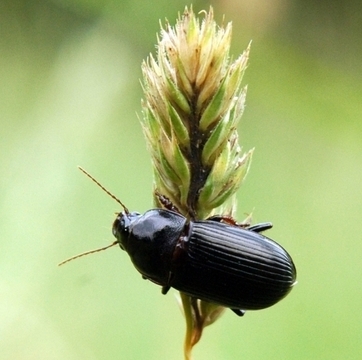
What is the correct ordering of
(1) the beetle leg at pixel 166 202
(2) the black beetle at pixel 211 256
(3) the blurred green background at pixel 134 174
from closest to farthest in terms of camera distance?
(1) the beetle leg at pixel 166 202 < (2) the black beetle at pixel 211 256 < (3) the blurred green background at pixel 134 174

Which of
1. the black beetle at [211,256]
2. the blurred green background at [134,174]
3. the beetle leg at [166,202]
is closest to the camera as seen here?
the beetle leg at [166,202]

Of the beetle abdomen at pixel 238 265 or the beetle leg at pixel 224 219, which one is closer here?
the beetle leg at pixel 224 219

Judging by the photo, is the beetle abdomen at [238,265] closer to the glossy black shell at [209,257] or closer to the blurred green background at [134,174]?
the glossy black shell at [209,257]

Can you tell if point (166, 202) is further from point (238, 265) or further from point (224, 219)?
point (238, 265)

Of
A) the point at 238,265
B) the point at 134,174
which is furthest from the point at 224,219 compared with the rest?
the point at 134,174

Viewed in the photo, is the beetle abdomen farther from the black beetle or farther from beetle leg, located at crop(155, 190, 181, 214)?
beetle leg, located at crop(155, 190, 181, 214)

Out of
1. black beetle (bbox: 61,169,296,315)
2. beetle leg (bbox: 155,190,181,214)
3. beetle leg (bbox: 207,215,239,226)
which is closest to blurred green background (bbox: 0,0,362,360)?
black beetle (bbox: 61,169,296,315)

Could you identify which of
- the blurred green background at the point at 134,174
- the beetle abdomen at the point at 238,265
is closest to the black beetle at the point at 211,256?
the beetle abdomen at the point at 238,265
